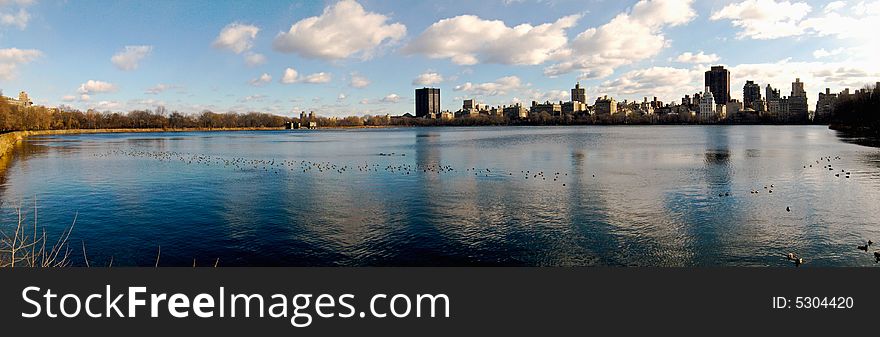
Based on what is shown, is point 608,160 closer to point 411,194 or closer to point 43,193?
point 411,194

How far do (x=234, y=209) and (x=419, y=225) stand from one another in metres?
8.22

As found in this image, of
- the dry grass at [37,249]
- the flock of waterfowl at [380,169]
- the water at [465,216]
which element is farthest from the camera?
the flock of waterfowl at [380,169]

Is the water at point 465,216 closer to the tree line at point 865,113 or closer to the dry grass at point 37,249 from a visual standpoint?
the dry grass at point 37,249

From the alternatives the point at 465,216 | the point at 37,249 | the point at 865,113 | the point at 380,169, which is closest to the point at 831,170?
the point at 465,216

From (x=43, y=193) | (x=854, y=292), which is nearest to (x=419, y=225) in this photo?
(x=854, y=292)

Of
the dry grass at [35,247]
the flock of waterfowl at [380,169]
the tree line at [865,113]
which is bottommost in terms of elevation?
the dry grass at [35,247]

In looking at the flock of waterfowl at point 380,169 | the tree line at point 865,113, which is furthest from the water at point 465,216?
the tree line at point 865,113

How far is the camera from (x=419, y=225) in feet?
57.7

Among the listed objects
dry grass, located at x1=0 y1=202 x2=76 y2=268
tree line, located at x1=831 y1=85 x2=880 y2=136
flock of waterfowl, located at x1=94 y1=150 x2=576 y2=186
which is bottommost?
dry grass, located at x1=0 y1=202 x2=76 y2=268

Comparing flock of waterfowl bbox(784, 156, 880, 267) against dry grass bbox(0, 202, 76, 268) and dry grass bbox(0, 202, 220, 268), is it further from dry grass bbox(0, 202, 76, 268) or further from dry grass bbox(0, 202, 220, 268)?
dry grass bbox(0, 202, 76, 268)

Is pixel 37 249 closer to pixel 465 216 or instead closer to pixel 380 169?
pixel 465 216

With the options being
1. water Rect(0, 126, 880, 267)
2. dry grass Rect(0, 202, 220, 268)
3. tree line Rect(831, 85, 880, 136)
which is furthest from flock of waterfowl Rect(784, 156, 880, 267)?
tree line Rect(831, 85, 880, 136)

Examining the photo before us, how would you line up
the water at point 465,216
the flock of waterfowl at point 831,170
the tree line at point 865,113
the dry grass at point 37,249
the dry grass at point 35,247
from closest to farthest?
the dry grass at point 37,249
the flock of waterfowl at point 831,170
the dry grass at point 35,247
the water at point 465,216
the tree line at point 865,113

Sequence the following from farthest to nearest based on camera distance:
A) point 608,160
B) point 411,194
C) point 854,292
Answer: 1. point 608,160
2. point 411,194
3. point 854,292
